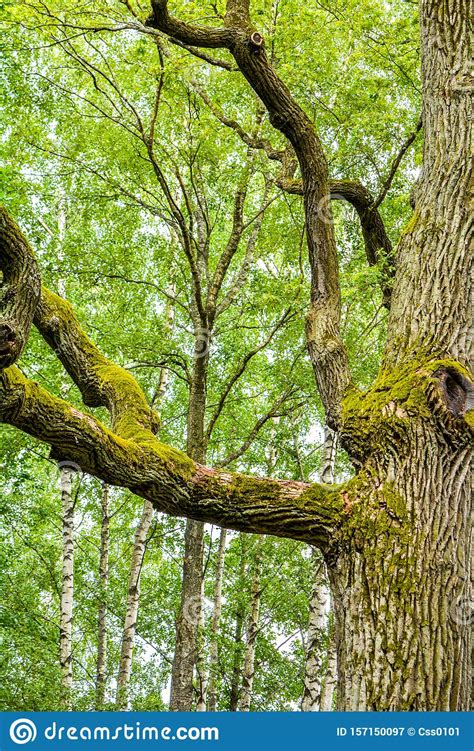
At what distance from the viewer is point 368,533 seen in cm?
416

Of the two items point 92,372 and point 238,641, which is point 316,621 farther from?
point 92,372

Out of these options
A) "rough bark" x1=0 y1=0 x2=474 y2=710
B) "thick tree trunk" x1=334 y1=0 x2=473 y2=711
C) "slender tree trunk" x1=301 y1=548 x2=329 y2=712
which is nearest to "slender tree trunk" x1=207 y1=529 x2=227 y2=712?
"slender tree trunk" x1=301 y1=548 x2=329 y2=712

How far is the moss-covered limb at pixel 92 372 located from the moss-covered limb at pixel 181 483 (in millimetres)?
544

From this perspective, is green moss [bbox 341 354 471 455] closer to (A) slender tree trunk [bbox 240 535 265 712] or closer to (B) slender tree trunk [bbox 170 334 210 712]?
(B) slender tree trunk [bbox 170 334 210 712]

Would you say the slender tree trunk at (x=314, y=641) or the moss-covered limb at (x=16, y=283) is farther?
the slender tree trunk at (x=314, y=641)

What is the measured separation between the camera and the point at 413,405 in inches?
170

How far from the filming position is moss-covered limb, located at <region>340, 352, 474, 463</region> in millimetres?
4234

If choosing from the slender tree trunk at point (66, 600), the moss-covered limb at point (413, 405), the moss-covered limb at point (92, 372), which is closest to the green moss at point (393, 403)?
the moss-covered limb at point (413, 405)

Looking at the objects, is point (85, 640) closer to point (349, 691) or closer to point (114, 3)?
point (114, 3)

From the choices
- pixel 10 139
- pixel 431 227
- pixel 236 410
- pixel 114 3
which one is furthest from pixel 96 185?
pixel 431 227

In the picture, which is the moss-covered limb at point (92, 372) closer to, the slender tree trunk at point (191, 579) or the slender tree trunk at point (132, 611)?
the slender tree trunk at point (191, 579)

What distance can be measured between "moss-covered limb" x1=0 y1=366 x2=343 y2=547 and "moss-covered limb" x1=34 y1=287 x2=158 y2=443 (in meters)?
0.54

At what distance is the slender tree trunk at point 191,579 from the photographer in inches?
401

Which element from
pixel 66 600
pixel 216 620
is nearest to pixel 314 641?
pixel 66 600
